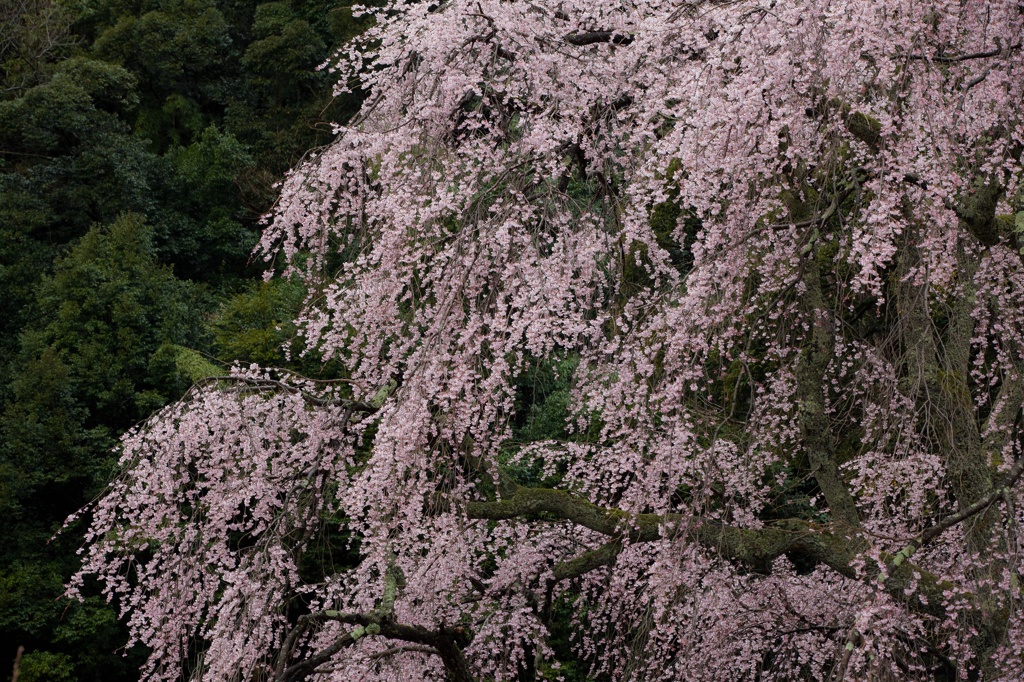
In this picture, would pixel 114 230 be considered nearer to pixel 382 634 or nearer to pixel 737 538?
pixel 382 634

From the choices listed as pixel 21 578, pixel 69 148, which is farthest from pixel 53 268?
pixel 21 578

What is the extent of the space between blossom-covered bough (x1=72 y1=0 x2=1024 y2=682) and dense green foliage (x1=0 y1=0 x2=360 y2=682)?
471 centimetres

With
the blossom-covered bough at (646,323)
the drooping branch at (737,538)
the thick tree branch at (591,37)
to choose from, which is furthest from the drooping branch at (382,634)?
the thick tree branch at (591,37)

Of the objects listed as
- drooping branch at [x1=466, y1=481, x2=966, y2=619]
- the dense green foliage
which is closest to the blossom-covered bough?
drooping branch at [x1=466, y1=481, x2=966, y2=619]

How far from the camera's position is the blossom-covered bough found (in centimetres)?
357

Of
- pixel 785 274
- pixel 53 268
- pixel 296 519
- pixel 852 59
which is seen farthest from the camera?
pixel 53 268

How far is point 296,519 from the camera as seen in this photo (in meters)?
4.70

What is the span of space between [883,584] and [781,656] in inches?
79.0

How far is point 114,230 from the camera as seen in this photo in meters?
12.6

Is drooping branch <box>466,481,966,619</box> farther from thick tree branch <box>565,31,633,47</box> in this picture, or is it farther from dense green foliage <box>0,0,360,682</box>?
dense green foliage <box>0,0,360,682</box>

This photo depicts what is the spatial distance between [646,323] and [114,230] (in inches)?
383

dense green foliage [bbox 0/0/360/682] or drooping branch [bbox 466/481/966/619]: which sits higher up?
dense green foliage [bbox 0/0/360/682]

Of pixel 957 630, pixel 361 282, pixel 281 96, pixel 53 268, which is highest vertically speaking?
pixel 281 96

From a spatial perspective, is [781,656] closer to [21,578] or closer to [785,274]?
[785,274]
